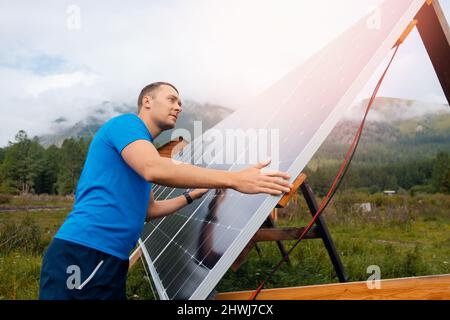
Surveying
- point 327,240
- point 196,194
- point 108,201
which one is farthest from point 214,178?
point 327,240

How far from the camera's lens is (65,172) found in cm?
6531

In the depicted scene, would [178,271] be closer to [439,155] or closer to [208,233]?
[208,233]

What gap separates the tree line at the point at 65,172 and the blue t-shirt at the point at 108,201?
52.4 m

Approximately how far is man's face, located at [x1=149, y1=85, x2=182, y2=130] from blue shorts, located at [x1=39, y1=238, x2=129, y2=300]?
A: 1.06m

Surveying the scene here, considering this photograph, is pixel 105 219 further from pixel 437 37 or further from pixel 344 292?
pixel 437 37

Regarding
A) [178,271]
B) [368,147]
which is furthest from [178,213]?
[368,147]

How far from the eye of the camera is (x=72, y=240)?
Result: 8.92 ft

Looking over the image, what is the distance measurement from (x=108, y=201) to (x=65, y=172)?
67708mm

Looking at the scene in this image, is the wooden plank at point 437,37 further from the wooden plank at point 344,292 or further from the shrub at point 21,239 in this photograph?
the shrub at point 21,239

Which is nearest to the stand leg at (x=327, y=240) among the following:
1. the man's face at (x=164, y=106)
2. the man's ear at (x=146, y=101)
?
the man's face at (x=164, y=106)

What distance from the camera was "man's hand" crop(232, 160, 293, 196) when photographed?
7.11 ft

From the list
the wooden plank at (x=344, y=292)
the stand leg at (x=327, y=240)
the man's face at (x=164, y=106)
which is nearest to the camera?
the wooden plank at (x=344, y=292)

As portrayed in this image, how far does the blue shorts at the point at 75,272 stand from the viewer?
A: 8.71 ft
